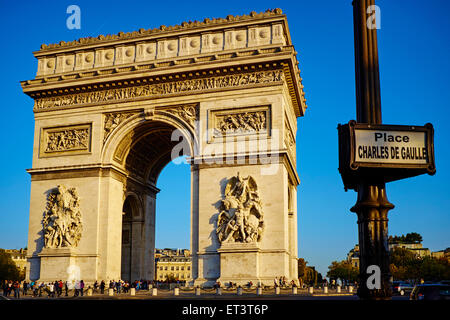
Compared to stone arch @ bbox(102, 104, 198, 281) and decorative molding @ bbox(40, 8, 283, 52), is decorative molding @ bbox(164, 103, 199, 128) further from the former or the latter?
decorative molding @ bbox(40, 8, 283, 52)

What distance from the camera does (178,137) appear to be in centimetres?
3117

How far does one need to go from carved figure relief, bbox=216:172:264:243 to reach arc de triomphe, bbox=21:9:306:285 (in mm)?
55

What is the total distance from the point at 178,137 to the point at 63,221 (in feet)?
26.7

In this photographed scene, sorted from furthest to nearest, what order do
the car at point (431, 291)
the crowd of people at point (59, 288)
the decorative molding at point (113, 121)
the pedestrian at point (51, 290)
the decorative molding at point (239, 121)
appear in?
1. the decorative molding at point (113, 121)
2. the decorative molding at point (239, 121)
3. the crowd of people at point (59, 288)
4. the pedestrian at point (51, 290)
5. the car at point (431, 291)

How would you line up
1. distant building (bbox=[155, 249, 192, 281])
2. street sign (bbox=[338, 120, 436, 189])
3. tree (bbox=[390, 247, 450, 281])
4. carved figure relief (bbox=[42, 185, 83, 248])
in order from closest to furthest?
street sign (bbox=[338, 120, 436, 189]), carved figure relief (bbox=[42, 185, 83, 248]), tree (bbox=[390, 247, 450, 281]), distant building (bbox=[155, 249, 192, 281])

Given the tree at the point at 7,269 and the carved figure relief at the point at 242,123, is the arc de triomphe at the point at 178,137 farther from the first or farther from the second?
the tree at the point at 7,269

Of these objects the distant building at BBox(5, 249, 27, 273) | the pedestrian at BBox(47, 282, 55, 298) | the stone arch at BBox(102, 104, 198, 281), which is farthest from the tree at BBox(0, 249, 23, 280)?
the pedestrian at BBox(47, 282, 55, 298)

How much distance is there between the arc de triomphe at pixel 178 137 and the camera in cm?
2770

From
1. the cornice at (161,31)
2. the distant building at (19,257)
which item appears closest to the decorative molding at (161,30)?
the cornice at (161,31)

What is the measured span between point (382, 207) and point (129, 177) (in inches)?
1146

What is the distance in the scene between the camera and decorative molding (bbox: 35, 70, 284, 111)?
94.8 feet

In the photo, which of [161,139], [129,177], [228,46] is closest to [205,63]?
[228,46]

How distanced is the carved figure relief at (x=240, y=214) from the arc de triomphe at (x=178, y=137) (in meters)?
0.05

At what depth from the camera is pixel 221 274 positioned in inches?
1062
